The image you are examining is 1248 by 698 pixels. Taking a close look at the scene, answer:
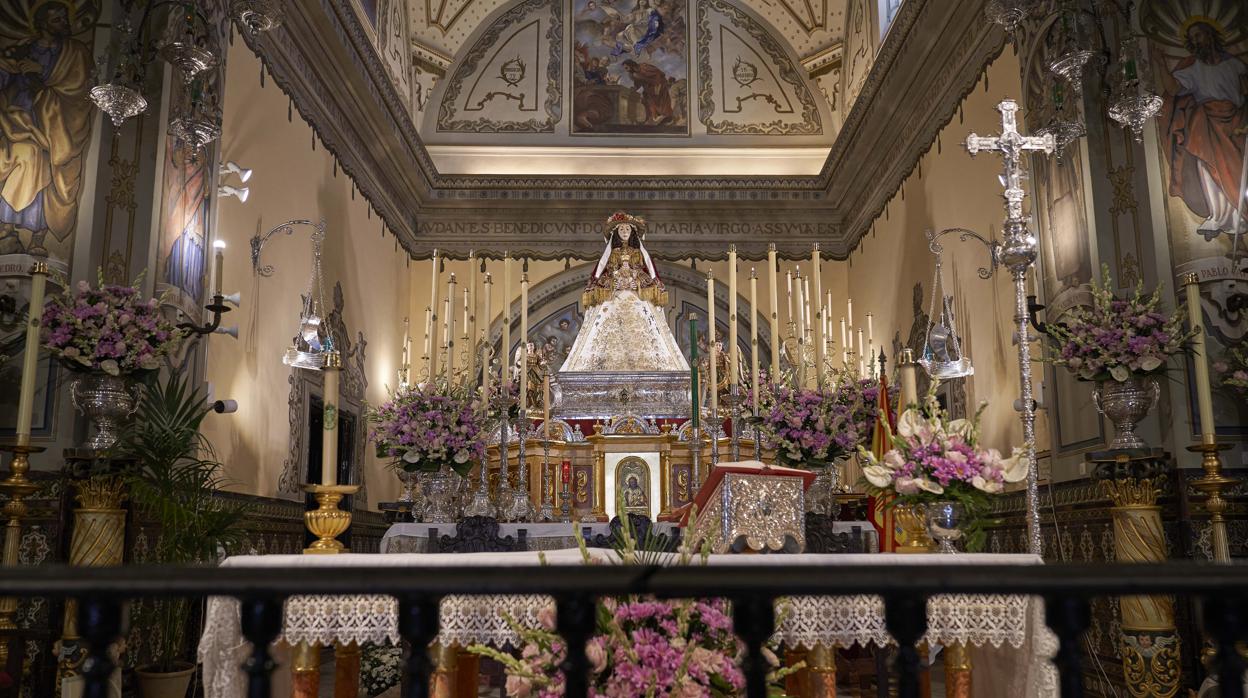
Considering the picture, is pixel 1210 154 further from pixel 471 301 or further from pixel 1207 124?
pixel 471 301

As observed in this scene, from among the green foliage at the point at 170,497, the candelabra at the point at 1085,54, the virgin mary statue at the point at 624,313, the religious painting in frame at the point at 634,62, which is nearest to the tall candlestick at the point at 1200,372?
the candelabra at the point at 1085,54

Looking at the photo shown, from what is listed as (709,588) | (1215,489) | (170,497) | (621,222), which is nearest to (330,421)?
(170,497)

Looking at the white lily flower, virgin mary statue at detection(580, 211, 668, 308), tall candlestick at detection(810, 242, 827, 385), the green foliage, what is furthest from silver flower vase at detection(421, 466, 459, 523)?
virgin mary statue at detection(580, 211, 668, 308)

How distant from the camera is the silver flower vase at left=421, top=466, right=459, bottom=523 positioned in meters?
5.13

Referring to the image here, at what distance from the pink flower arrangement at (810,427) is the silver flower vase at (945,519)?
1.79 m

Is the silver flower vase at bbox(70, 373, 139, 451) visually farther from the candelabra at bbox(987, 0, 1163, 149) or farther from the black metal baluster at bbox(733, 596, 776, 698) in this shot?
the candelabra at bbox(987, 0, 1163, 149)

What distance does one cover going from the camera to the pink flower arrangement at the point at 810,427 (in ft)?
17.1

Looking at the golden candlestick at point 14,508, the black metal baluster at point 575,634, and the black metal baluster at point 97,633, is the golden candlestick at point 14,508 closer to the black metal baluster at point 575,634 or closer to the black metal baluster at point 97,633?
the black metal baluster at point 97,633

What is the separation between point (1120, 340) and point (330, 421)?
3.80m

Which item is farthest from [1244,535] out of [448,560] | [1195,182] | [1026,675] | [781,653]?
[448,560]

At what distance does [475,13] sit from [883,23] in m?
5.59

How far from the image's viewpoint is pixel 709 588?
3.67ft

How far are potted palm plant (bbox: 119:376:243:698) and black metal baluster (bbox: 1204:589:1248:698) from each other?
4.53 m

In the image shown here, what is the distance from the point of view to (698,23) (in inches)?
532
